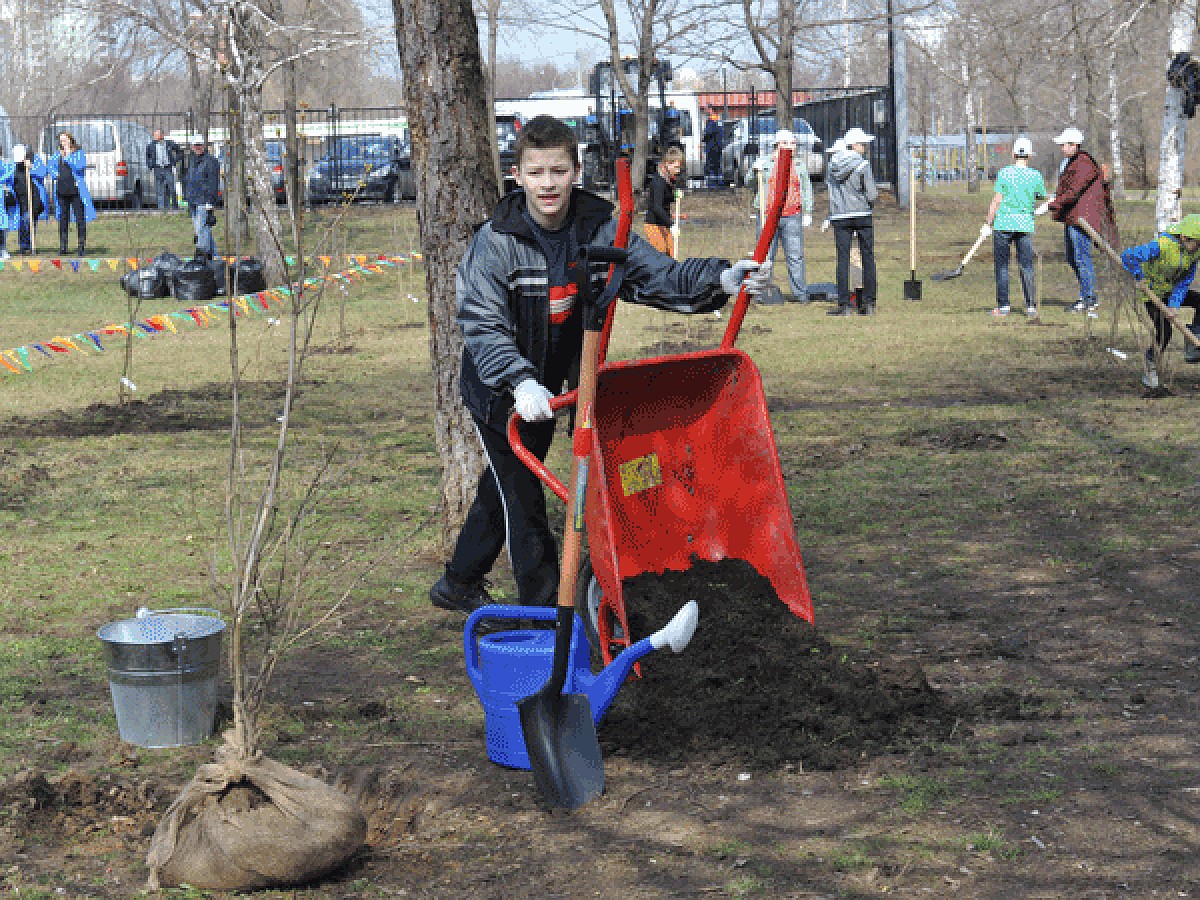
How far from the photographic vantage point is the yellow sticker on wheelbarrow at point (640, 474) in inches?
184

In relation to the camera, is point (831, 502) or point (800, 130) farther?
point (800, 130)

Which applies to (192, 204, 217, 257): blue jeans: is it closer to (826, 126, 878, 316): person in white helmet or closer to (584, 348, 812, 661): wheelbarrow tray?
(826, 126, 878, 316): person in white helmet

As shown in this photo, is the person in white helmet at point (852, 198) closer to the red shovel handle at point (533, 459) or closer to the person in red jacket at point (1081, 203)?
the person in red jacket at point (1081, 203)

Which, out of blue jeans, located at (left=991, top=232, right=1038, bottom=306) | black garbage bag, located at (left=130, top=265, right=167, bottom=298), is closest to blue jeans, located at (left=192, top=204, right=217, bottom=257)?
black garbage bag, located at (left=130, top=265, right=167, bottom=298)

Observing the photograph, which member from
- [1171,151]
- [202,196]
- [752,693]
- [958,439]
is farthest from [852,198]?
[752,693]

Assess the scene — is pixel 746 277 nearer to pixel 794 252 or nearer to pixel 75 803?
pixel 75 803

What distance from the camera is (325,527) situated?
7.33 metres

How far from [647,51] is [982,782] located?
20362 millimetres

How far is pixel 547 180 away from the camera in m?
4.49

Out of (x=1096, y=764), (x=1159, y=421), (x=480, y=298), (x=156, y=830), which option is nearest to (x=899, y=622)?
(x=1096, y=764)

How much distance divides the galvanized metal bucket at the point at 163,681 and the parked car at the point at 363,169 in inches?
1077

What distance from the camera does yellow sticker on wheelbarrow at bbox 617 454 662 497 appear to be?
467cm

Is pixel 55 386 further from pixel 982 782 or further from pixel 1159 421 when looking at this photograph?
pixel 982 782

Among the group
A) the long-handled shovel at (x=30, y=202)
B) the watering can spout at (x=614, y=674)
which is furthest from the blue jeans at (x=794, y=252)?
the long-handled shovel at (x=30, y=202)
